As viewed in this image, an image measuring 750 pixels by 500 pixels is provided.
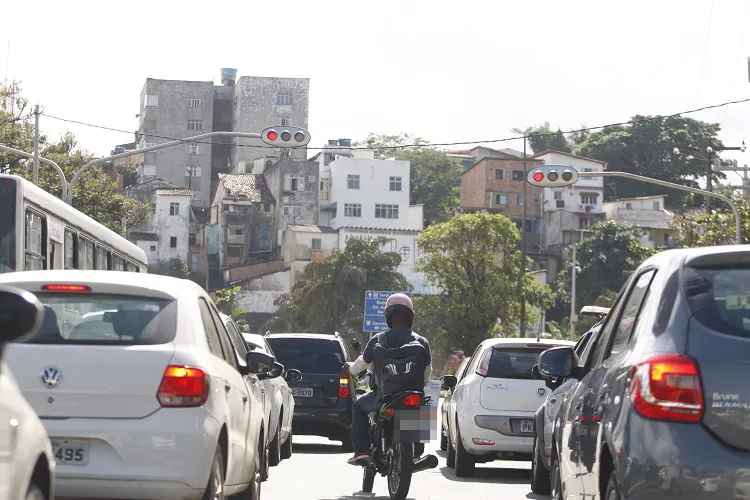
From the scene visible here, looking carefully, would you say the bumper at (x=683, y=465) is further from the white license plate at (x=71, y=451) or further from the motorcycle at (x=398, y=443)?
the motorcycle at (x=398, y=443)

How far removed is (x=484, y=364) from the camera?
1445 centimetres

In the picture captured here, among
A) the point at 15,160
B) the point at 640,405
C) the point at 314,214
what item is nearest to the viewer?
the point at 640,405

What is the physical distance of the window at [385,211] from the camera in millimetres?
108875

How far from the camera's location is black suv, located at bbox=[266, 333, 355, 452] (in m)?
18.7

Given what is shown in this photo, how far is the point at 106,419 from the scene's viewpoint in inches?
285

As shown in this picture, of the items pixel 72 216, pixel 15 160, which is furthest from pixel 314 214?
pixel 72 216

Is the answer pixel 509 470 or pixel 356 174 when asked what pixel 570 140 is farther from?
pixel 509 470

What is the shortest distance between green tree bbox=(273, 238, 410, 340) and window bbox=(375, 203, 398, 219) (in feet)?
83.8

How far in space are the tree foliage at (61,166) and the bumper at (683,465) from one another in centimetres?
4625

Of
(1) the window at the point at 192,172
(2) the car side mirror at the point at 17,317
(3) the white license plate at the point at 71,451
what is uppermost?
(1) the window at the point at 192,172

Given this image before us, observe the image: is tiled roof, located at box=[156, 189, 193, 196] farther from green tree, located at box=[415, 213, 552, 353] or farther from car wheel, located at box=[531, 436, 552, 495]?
car wheel, located at box=[531, 436, 552, 495]

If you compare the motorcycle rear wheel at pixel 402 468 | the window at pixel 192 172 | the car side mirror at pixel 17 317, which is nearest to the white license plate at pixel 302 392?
the motorcycle rear wheel at pixel 402 468

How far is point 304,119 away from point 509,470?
106 metres

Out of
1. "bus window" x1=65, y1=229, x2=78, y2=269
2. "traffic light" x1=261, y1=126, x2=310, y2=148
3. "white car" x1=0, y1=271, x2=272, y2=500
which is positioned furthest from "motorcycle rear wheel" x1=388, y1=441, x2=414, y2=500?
"traffic light" x1=261, y1=126, x2=310, y2=148
